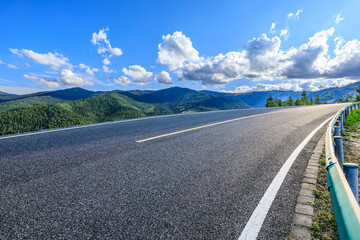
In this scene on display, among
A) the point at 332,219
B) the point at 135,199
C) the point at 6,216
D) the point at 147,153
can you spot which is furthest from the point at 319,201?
the point at 6,216

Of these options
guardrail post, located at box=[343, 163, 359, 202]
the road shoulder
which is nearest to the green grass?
the road shoulder

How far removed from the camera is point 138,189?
8.52 feet

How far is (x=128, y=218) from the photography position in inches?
78.8

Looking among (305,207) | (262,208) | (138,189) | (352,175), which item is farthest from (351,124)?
(138,189)

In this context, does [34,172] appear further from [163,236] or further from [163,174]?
[163,236]

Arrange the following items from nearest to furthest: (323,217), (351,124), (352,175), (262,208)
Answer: (352,175), (323,217), (262,208), (351,124)

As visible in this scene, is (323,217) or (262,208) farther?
(262,208)

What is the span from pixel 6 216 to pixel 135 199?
1.41 m

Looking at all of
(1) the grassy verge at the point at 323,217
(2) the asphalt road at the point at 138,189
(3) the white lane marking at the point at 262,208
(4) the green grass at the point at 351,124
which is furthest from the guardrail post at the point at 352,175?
(4) the green grass at the point at 351,124

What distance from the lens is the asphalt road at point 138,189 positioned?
1.88 metres

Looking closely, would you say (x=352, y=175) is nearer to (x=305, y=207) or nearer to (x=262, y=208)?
(x=305, y=207)

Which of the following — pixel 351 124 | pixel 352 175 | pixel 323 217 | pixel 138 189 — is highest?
pixel 352 175

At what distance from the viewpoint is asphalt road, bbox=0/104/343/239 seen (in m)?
1.88

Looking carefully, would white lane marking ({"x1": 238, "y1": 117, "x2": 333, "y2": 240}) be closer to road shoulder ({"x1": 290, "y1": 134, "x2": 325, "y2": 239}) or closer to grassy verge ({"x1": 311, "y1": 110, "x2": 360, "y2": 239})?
road shoulder ({"x1": 290, "y1": 134, "x2": 325, "y2": 239})
